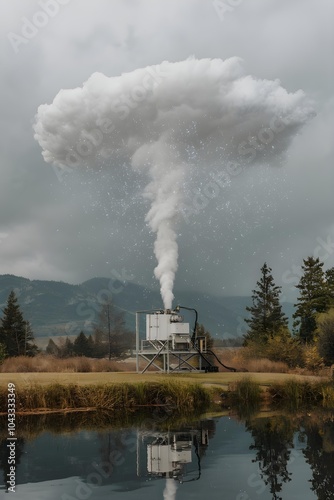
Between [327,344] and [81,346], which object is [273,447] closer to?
[327,344]

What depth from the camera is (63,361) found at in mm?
40406

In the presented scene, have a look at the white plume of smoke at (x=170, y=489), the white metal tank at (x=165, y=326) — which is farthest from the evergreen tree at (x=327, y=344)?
the white plume of smoke at (x=170, y=489)

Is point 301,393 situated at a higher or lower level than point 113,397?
lower

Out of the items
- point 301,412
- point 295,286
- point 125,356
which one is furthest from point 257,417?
point 125,356

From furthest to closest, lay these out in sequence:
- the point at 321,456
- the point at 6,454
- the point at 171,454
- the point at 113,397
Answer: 1. the point at 113,397
2. the point at 171,454
3. the point at 6,454
4. the point at 321,456

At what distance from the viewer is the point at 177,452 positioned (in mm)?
14102

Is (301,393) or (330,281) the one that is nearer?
(301,393)

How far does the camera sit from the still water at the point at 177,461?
34.4 ft

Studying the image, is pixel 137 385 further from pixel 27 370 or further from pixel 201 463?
pixel 27 370

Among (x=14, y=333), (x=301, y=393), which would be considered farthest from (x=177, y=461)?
(x=14, y=333)

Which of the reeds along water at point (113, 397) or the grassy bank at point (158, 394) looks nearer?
the reeds along water at point (113, 397)

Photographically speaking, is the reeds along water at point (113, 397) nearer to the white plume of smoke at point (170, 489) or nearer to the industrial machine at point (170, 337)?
the white plume of smoke at point (170, 489)

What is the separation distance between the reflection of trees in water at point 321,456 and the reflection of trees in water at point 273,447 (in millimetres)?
485

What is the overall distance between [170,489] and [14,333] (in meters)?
70.1
